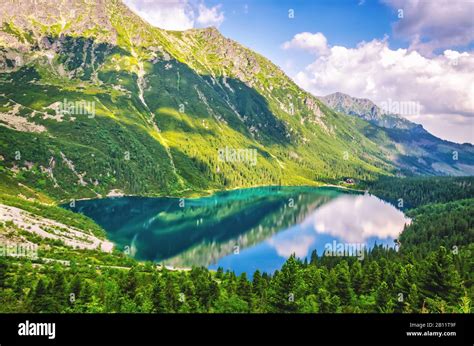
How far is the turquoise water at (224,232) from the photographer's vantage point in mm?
115562

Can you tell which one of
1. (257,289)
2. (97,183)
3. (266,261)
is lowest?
(266,261)

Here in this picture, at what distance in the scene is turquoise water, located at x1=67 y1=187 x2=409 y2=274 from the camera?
379 feet

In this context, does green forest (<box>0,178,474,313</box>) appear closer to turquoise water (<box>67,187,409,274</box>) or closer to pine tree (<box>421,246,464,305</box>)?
pine tree (<box>421,246,464,305</box>)

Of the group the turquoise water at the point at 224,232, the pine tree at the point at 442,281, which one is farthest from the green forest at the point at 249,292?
the turquoise water at the point at 224,232

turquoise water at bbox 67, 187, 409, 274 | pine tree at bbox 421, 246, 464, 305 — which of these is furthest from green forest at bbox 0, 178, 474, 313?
turquoise water at bbox 67, 187, 409, 274

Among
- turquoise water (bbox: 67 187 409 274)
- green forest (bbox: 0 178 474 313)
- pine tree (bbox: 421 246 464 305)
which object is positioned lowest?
turquoise water (bbox: 67 187 409 274)

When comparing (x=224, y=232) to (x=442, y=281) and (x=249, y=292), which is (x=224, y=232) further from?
(x=442, y=281)

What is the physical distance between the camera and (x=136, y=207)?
573 ft

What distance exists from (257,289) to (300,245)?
8622 centimetres

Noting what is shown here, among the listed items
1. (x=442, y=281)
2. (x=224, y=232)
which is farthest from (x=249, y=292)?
(x=224, y=232)

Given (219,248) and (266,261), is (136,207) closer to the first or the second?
(219,248)

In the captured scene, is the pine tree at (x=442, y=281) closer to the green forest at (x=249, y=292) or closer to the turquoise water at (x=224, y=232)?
the green forest at (x=249, y=292)
